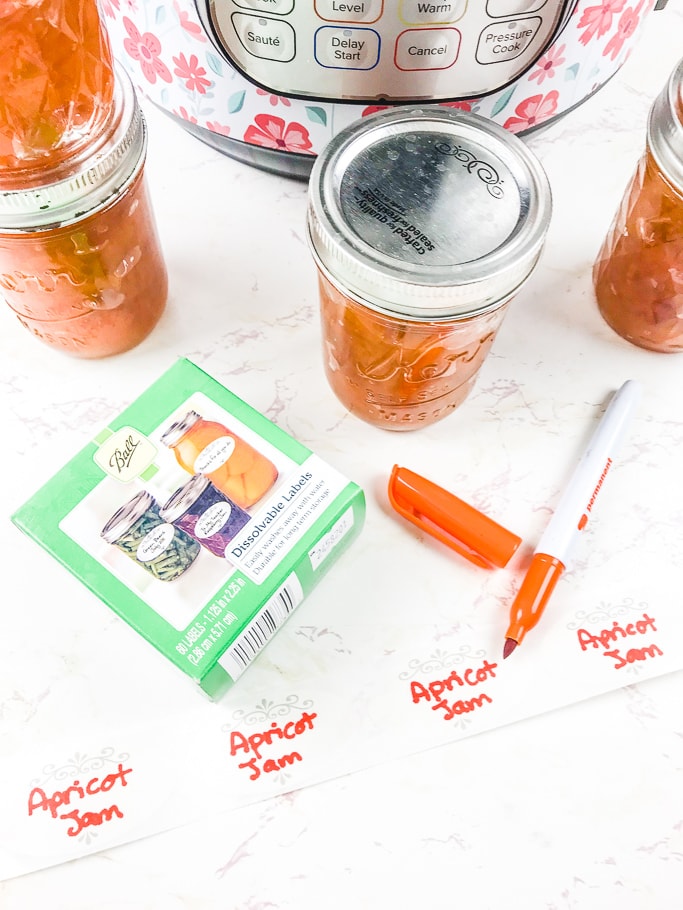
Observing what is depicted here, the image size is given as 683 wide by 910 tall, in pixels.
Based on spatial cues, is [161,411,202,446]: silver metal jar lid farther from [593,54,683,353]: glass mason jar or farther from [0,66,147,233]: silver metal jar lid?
[593,54,683,353]: glass mason jar

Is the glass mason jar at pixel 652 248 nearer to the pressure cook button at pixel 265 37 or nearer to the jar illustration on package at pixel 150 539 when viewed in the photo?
the pressure cook button at pixel 265 37

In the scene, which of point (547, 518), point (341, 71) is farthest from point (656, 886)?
point (341, 71)

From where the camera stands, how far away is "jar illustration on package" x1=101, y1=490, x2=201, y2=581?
1.19 ft

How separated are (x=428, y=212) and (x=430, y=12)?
0.32 feet

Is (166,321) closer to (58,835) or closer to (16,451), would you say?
(16,451)

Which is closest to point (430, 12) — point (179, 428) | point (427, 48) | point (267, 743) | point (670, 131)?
point (427, 48)

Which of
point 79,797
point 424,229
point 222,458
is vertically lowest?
point 79,797

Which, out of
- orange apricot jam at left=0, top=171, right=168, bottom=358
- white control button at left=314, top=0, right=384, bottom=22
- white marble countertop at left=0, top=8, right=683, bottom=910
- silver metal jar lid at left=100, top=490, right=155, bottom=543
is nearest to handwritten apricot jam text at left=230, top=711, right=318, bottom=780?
white marble countertop at left=0, top=8, right=683, bottom=910

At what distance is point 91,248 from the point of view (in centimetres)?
38

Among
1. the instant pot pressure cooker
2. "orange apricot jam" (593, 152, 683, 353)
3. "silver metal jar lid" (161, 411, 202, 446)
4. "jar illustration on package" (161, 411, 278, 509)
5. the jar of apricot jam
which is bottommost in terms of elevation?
"jar illustration on package" (161, 411, 278, 509)

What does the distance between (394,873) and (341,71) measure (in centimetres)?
39

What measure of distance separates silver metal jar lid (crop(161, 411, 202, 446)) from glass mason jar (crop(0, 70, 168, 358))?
86mm

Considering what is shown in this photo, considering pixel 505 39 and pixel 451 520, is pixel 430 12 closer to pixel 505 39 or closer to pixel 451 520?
pixel 505 39

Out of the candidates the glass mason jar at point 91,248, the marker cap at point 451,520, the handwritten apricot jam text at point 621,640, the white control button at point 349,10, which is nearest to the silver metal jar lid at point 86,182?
the glass mason jar at point 91,248
